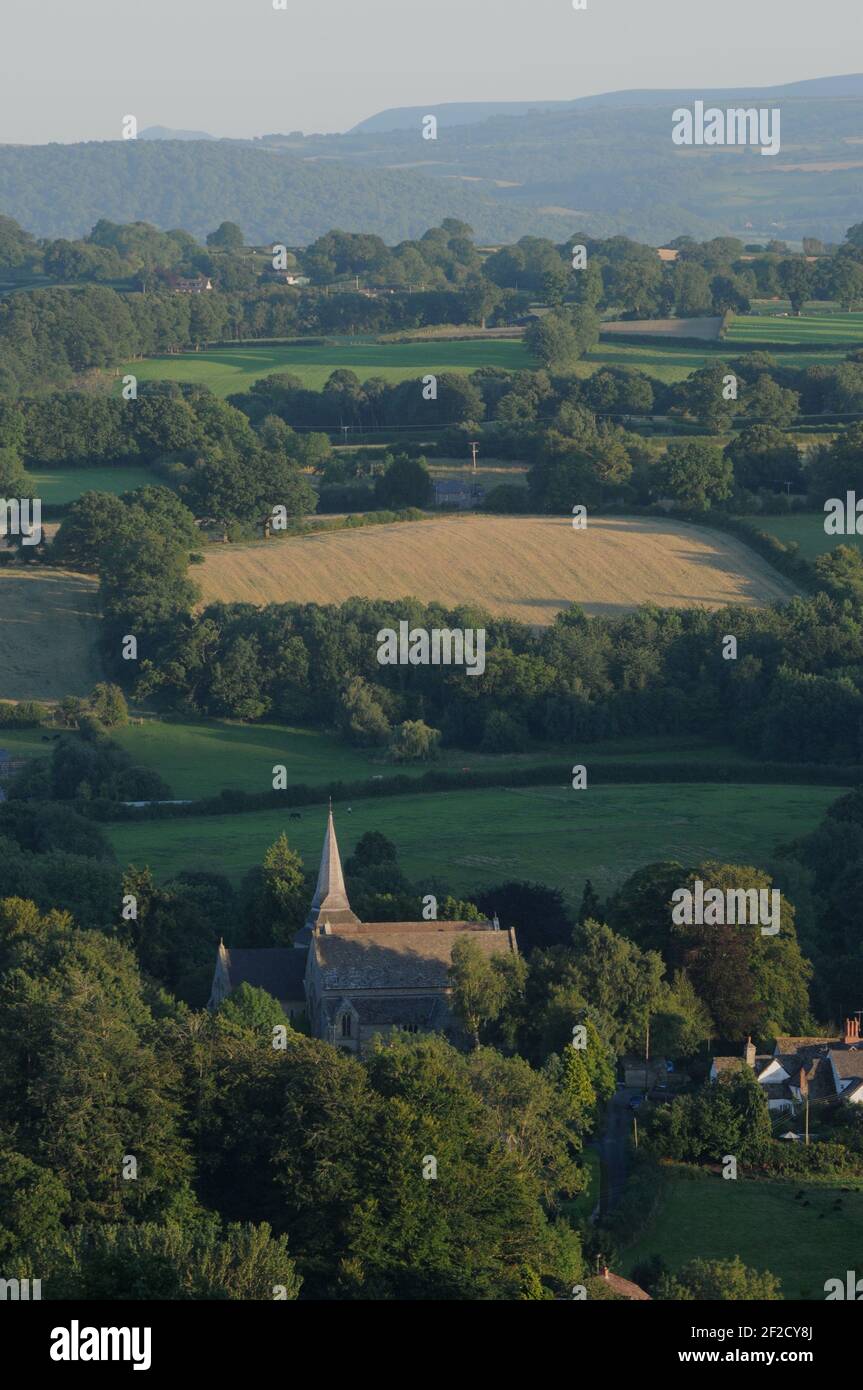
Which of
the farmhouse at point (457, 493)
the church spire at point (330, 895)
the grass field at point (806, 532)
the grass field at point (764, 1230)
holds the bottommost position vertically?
the grass field at point (764, 1230)

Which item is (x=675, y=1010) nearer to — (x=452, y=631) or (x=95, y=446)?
(x=452, y=631)

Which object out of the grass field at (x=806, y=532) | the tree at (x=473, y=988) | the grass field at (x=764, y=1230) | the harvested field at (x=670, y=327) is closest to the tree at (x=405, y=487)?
the grass field at (x=806, y=532)

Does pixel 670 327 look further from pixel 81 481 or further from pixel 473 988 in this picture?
pixel 473 988

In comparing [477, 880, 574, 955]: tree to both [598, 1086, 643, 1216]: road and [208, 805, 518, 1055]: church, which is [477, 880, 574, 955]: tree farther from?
[598, 1086, 643, 1216]: road

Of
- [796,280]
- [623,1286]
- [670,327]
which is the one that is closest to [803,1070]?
[623,1286]

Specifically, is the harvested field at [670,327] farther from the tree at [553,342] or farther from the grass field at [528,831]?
the grass field at [528,831]

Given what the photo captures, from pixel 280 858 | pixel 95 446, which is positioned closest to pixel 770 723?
pixel 280 858
